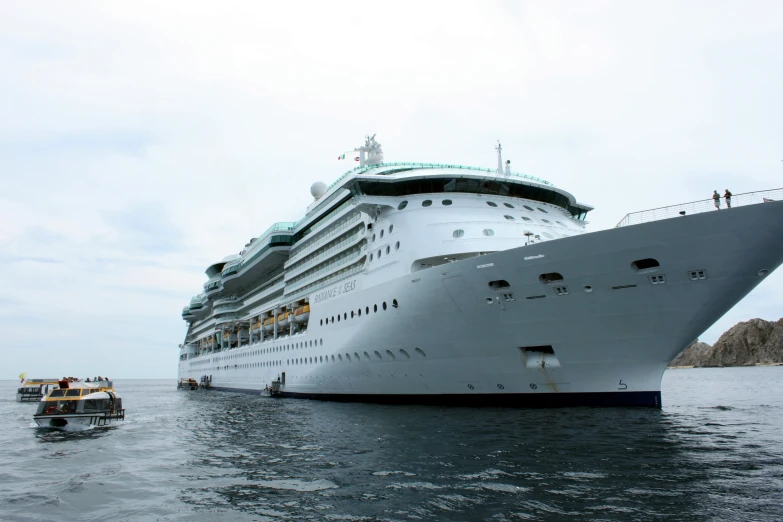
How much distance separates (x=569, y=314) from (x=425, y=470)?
859cm

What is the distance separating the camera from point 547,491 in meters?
9.20

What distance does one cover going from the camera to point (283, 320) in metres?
37.8

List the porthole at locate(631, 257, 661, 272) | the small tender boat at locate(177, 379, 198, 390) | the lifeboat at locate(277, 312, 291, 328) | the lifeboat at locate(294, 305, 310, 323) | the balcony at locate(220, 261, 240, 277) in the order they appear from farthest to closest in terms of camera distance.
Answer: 1. the small tender boat at locate(177, 379, 198, 390)
2. the balcony at locate(220, 261, 240, 277)
3. the lifeboat at locate(277, 312, 291, 328)
4. the lifeboat at locate(294, 305, 310, 323)
5. the porthole at locate(631, 257, 661, 272)

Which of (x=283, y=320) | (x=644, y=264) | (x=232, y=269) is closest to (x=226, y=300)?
(x=232, y=269)

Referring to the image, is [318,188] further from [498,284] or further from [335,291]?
[498,284]

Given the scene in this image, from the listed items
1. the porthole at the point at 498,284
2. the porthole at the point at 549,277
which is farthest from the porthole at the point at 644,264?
the porthole at the point at 498,284

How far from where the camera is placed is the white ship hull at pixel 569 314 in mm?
15406

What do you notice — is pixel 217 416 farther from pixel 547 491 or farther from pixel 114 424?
pixel 547 491

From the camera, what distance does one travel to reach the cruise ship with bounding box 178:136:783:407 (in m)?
15.8

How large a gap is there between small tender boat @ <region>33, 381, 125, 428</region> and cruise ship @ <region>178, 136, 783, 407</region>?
35.6ft

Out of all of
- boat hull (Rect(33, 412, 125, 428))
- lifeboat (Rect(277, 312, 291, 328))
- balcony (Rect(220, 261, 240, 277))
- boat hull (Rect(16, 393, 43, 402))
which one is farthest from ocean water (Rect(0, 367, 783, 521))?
boat hull (Rect(16, 393, 43, 402))

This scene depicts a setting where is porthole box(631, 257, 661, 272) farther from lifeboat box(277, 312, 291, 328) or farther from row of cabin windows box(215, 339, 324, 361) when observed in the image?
lifeboat box(277, 312, 291, 328)

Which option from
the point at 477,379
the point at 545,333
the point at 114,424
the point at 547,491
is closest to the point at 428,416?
the point at 477,379

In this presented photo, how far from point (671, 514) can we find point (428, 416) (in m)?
11.9
